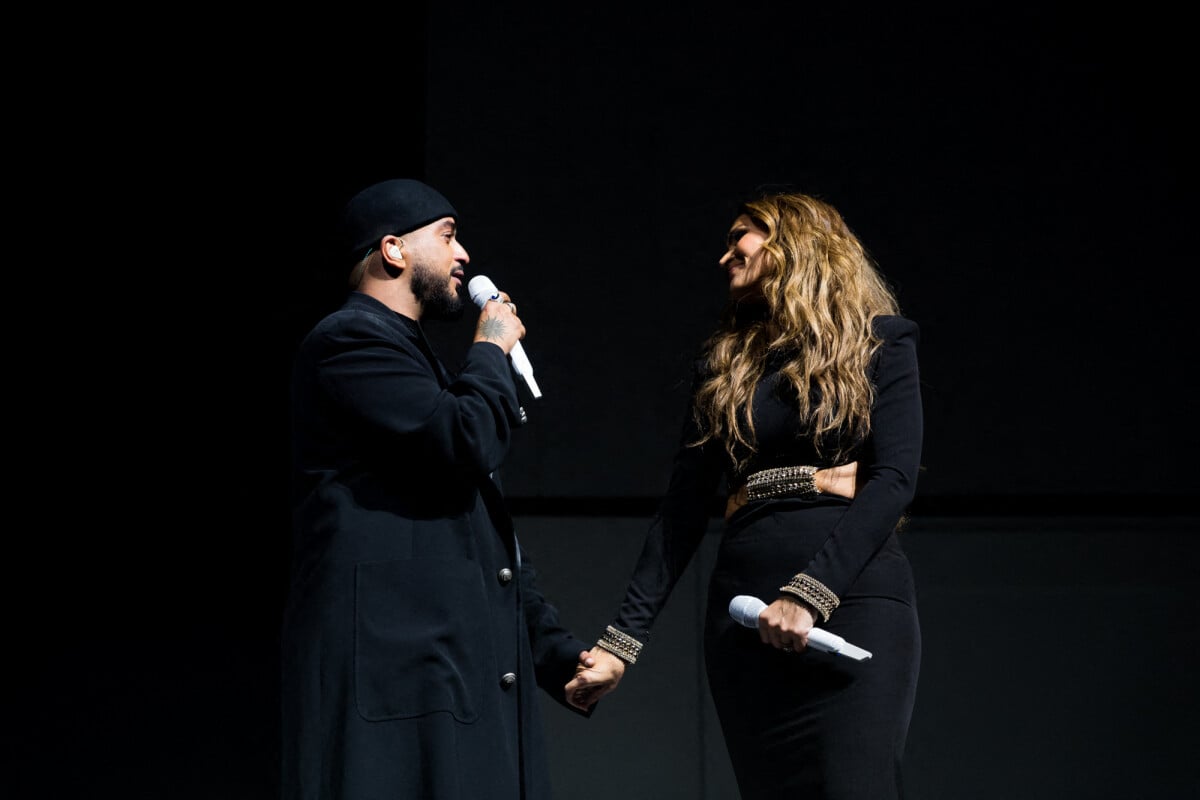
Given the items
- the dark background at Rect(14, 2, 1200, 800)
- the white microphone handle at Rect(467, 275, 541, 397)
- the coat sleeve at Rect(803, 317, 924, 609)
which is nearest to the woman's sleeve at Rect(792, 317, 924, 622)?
the coat sleeve at Rect(803, 317, 924, 609)

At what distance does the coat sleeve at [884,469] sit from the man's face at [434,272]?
68cm

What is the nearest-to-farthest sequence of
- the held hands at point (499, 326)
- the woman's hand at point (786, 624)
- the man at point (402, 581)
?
1. the man at point (402, 581)
2. the woman's hand at point (786, 624)
3. the held hands at point (499, 326)

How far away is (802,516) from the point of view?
195 centimetres

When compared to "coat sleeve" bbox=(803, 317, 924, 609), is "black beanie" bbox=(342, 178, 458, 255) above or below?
above

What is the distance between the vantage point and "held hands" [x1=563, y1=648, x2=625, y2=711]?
2.10 m

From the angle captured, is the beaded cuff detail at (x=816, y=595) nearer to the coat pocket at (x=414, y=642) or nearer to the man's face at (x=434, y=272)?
the coat pocket at (x=414, y=642)

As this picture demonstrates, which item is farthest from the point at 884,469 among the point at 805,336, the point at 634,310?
the point at 634,310

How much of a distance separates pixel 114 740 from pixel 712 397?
6.04 ft

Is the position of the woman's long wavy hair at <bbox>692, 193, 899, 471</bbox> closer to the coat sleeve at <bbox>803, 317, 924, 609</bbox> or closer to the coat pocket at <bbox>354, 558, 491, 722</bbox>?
the coat sleeve at <bbox>803, 317, 924, 609</bbox>

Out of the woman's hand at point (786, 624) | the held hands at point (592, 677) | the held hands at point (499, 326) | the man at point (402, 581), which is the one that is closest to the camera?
the man at point (402, 581)

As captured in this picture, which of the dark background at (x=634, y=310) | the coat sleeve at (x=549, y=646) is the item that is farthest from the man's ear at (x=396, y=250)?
the dark background at (x=634, y=310)

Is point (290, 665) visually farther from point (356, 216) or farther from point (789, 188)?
point (789, 188)

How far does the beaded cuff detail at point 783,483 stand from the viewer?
196 centimetres

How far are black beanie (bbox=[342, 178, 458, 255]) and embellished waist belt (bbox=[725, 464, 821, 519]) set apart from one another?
67 centimetres
